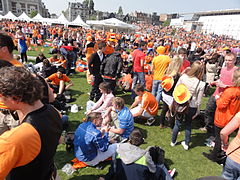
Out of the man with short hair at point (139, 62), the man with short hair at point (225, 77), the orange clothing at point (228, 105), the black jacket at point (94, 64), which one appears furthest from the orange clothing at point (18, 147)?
the man with short hair at point (139, 62)

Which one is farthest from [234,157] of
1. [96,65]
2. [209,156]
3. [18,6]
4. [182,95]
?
[18,6]

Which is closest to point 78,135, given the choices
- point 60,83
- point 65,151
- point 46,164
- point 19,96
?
point 65,151

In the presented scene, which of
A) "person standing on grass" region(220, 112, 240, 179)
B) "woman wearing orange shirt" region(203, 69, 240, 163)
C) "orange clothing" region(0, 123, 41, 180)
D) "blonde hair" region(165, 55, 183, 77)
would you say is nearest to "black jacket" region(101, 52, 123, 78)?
"blonde hair" region(165, 55, 183, 77)

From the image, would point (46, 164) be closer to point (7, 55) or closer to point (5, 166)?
point (5, 166)

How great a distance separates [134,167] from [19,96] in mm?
1750

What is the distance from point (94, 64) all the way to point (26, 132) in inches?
179

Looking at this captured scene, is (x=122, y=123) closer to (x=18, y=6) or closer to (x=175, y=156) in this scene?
(x=175, y=156)

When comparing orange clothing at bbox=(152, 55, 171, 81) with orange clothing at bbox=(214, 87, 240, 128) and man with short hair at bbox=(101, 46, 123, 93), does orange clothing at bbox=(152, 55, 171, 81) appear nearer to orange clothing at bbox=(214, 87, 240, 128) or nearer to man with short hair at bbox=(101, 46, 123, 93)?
man with short hair at bbox=(101, 46, 123, 93)

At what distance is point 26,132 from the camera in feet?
3.87

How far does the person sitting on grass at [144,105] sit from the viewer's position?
4.77 meters

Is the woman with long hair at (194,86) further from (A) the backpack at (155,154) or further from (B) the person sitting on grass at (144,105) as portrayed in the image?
(A) the backpack at (155,154)

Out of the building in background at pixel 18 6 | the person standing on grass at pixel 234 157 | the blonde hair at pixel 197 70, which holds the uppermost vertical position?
the building in background at pixel 18 6

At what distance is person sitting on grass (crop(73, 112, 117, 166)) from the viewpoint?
3.00 meters

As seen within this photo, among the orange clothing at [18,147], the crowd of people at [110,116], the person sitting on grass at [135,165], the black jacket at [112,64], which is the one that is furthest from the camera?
the black jacket at [112,64]
